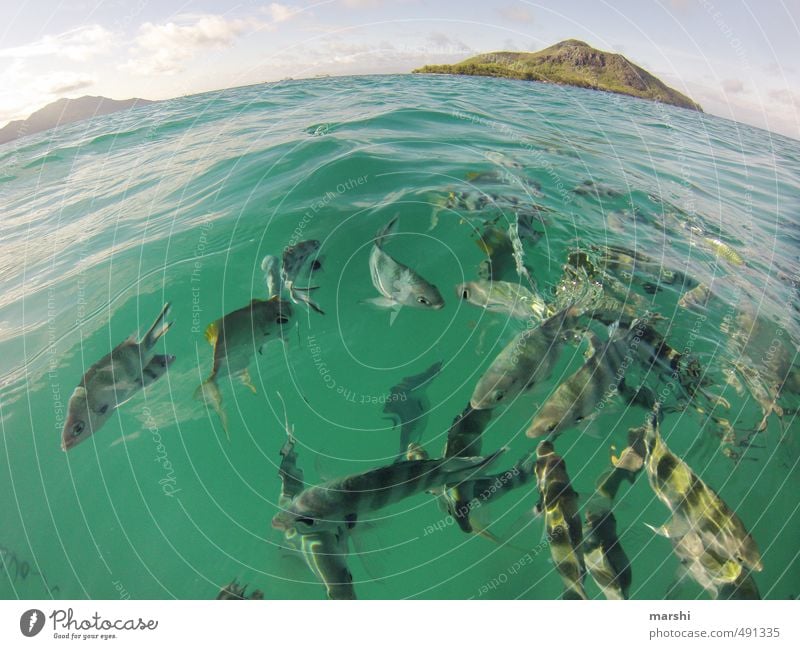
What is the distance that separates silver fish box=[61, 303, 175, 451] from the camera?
5.68 meters

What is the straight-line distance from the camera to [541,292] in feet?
26.4

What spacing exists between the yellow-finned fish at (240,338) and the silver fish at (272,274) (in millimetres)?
575

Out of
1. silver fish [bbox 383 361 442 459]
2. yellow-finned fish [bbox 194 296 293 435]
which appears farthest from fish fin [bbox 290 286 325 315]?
silver fish [bbox 383 361 442 459]

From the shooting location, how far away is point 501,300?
24.5 ft

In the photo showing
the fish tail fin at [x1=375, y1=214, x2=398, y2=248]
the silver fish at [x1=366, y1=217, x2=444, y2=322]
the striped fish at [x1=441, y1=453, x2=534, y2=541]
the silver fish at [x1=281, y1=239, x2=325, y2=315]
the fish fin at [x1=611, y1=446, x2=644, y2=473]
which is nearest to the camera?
the striped fish at [x1=441, y1=453, x2=534, y2=541]

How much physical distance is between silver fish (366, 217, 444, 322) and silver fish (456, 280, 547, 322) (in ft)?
3.26

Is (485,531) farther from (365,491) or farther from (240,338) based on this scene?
(240,338)

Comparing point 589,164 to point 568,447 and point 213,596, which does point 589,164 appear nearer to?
point 568,447

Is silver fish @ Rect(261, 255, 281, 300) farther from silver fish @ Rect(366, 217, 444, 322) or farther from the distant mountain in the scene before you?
the distant mountain

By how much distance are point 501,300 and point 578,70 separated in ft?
77.7

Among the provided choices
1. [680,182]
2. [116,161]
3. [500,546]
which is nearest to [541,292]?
[500,546]

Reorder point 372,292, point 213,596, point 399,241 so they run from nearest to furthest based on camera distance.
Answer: point 213,596
point 372,292
point 399,241

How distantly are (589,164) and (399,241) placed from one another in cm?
867

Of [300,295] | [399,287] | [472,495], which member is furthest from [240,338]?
[472,495]
